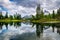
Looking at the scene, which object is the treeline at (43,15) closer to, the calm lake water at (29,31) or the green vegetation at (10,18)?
the calm lake water at (29,31)

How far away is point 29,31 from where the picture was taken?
14.6 feet

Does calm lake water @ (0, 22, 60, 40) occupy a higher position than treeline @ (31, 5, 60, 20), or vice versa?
treeline @ (31, 5, 60, 20)

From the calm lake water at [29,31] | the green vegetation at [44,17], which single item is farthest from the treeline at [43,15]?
the calm lake water at [29,31]

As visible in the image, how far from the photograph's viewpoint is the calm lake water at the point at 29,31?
4.34 metres

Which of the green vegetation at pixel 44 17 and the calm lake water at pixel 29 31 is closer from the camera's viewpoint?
the calm lake water at pixel 29 31

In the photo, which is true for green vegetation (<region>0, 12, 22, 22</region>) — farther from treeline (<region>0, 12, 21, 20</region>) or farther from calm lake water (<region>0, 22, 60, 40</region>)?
calm lake water (<region>0, 22, 60, 40</region>)

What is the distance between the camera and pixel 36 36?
4371mm

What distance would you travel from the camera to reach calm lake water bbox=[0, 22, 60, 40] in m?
4.34

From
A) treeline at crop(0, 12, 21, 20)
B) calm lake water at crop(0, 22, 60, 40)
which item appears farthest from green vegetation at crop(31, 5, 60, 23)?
treeline at crop(0, 12, 21, 20)

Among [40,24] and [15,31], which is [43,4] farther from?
[15,31]

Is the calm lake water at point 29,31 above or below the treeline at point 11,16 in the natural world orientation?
below

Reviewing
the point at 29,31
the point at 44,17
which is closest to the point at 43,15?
the point at 44,17

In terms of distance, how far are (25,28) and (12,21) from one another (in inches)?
19.2

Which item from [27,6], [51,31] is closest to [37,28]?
[51,31]
